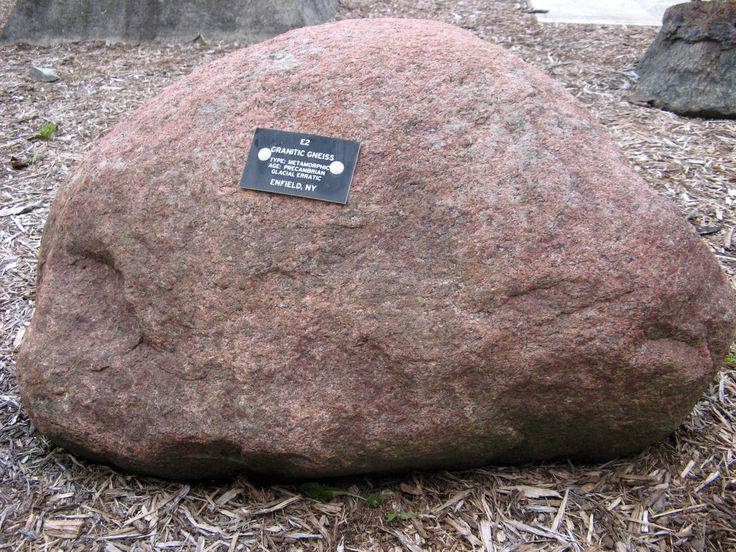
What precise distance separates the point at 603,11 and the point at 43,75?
509 cm

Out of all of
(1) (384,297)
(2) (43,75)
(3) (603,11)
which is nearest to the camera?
(1) (384,297)

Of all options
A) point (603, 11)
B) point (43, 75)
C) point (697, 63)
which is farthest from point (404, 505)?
point (603, 11)

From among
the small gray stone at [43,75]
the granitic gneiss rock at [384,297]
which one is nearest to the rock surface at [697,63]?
the granitic gneiss rock at [384,297]

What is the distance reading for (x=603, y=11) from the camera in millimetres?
6547

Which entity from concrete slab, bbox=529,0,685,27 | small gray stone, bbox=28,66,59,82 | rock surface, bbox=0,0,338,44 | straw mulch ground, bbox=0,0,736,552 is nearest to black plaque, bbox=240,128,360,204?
straw mulch ground, bbox=0,0,736,552

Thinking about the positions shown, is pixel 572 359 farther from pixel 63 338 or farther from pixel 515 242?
pixel 63 338

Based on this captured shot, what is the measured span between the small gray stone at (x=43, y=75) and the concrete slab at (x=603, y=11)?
4301 millimetres

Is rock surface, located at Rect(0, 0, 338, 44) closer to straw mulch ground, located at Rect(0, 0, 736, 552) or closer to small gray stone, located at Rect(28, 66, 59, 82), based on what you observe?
small gray stone, located at Rect(28, 66, 59, 82)

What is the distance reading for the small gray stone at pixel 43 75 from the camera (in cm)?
540

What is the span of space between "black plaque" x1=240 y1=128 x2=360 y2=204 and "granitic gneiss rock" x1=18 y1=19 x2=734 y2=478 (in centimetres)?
4

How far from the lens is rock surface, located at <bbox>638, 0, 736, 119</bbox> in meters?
4.33

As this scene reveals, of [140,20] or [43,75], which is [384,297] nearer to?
[43,75]

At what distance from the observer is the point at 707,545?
80.4 inches

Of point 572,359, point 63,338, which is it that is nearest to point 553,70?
point 572,359
